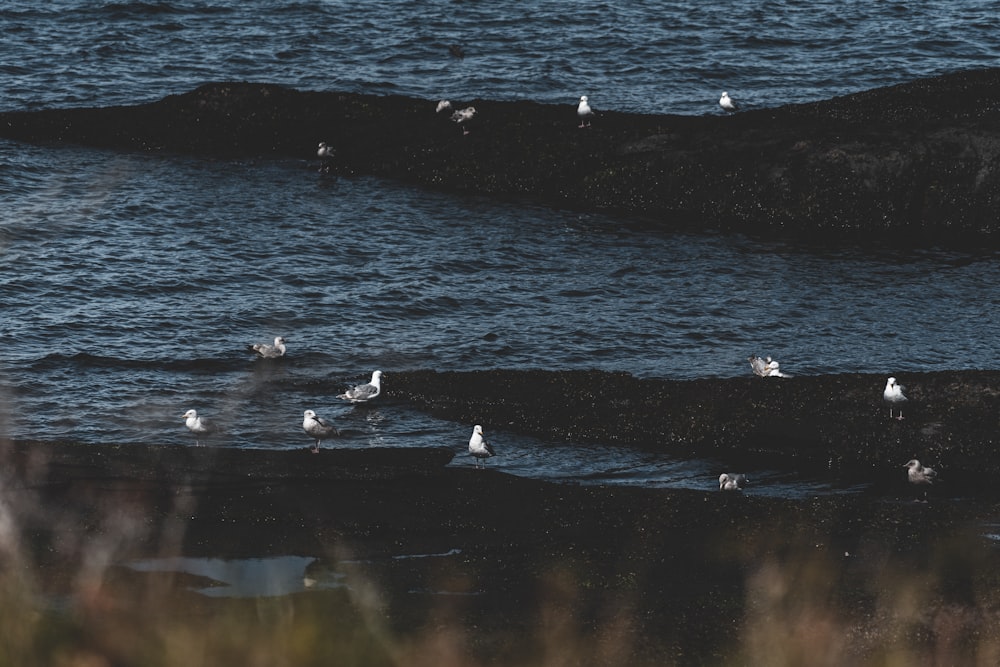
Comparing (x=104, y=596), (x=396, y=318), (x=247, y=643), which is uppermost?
(x=247, y=643)

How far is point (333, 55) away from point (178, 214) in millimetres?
13999

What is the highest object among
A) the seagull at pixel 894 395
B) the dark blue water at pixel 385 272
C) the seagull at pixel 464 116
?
the seagull at pixel 464 116

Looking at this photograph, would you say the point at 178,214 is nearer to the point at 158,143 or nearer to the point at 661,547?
the point at 158,143

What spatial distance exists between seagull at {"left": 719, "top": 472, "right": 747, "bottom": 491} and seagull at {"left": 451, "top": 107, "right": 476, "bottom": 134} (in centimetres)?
2119

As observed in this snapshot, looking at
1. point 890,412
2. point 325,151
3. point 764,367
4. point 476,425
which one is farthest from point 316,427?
point 325,151

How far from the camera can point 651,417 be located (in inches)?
948

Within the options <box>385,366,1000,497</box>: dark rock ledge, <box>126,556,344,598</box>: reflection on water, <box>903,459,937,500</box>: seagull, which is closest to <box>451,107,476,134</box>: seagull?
<box>385,366,1000,497</box>: dark rock ledge

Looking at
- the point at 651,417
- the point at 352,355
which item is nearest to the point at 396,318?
the point at 352,355

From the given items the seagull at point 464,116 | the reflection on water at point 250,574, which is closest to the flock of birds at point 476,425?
the reflection on water at point 250,574

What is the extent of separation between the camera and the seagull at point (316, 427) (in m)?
23.4

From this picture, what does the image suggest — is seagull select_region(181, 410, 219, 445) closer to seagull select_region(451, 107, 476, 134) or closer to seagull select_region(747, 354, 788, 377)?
seagull select_region(747, 354, 788, 377)

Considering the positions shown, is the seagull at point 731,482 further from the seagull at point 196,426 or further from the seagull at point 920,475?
the seagull at point 196,426

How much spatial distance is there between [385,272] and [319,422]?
10.8 m

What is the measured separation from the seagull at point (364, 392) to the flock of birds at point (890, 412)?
707cm
